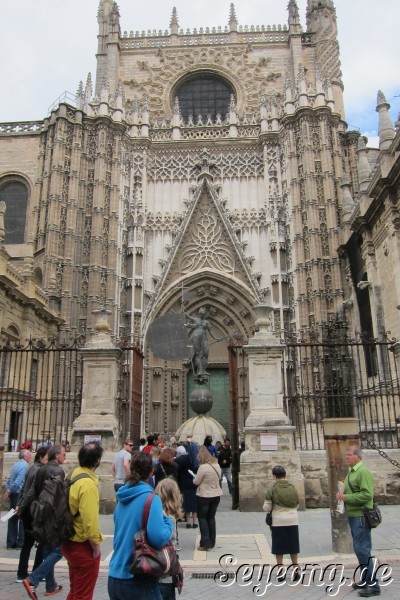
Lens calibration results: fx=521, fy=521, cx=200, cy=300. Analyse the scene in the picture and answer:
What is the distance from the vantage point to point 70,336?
73.5 ft

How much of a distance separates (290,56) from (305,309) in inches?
611

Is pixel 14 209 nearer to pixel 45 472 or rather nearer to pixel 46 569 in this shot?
pixel 45 472

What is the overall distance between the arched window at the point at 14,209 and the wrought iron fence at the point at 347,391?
14.7 m

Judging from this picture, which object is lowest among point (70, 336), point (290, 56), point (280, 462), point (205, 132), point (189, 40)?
point (280, 462)

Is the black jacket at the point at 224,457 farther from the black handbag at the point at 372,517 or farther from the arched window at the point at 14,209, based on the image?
the arched window at the point at 14,209

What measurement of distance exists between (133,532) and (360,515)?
3136mm

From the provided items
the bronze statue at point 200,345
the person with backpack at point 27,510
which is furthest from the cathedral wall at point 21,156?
the person with backpack at point 27,510

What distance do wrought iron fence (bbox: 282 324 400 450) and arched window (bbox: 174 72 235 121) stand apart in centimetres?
1497

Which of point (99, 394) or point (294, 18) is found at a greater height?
point (294, 18)

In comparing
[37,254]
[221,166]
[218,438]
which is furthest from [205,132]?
[218,438]

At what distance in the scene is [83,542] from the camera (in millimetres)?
3818

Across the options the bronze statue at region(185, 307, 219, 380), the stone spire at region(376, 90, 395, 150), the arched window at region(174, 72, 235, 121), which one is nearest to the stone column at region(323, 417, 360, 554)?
the bronze statue at region(185, 307, 219, 380)

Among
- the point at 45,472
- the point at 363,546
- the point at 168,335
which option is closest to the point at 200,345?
the point at 168,335

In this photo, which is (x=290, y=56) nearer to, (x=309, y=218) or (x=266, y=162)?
(x=266, y=162)
